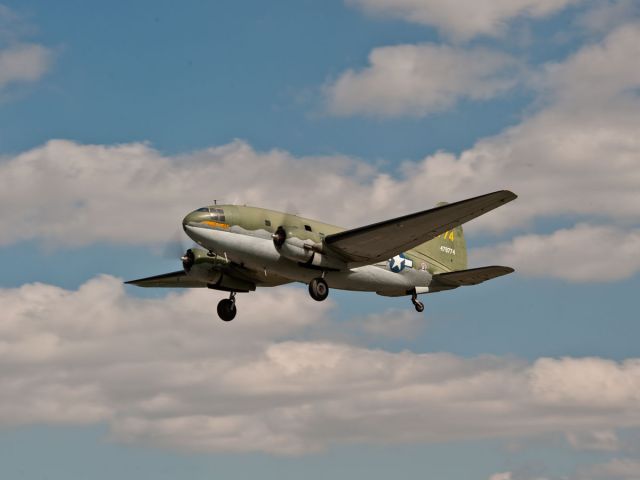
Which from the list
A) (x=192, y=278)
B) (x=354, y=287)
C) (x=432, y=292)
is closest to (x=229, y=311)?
(x=192, y=278)

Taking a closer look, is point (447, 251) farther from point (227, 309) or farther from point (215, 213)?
point (215, 213)

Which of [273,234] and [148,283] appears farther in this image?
[148,283]

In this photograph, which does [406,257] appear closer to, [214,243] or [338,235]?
[338,235]

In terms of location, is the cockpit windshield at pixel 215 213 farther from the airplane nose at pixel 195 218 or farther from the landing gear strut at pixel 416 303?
the landing gear strut at pixel 416 303

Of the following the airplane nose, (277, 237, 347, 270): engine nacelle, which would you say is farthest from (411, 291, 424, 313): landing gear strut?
the airplane nose

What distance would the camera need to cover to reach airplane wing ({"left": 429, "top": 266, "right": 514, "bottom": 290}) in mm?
42594

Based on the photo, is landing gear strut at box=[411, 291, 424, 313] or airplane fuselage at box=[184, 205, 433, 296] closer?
airplane fuselage at box=[184, 205, 433, 296]

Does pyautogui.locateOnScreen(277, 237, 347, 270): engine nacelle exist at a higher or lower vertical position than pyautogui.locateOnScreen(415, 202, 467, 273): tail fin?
lower

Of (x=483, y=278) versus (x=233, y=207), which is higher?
(x=233, y=207)

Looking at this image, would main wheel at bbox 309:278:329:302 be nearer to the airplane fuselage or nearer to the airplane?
the airplane

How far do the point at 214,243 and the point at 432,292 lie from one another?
11411mm

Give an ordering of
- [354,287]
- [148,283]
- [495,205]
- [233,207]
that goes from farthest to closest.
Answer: [148,283] → [354,287] → [233,207] → [495,205]

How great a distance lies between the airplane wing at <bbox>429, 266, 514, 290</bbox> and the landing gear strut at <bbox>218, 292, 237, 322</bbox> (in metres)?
8.61

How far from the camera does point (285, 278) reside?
4312 centimetres
